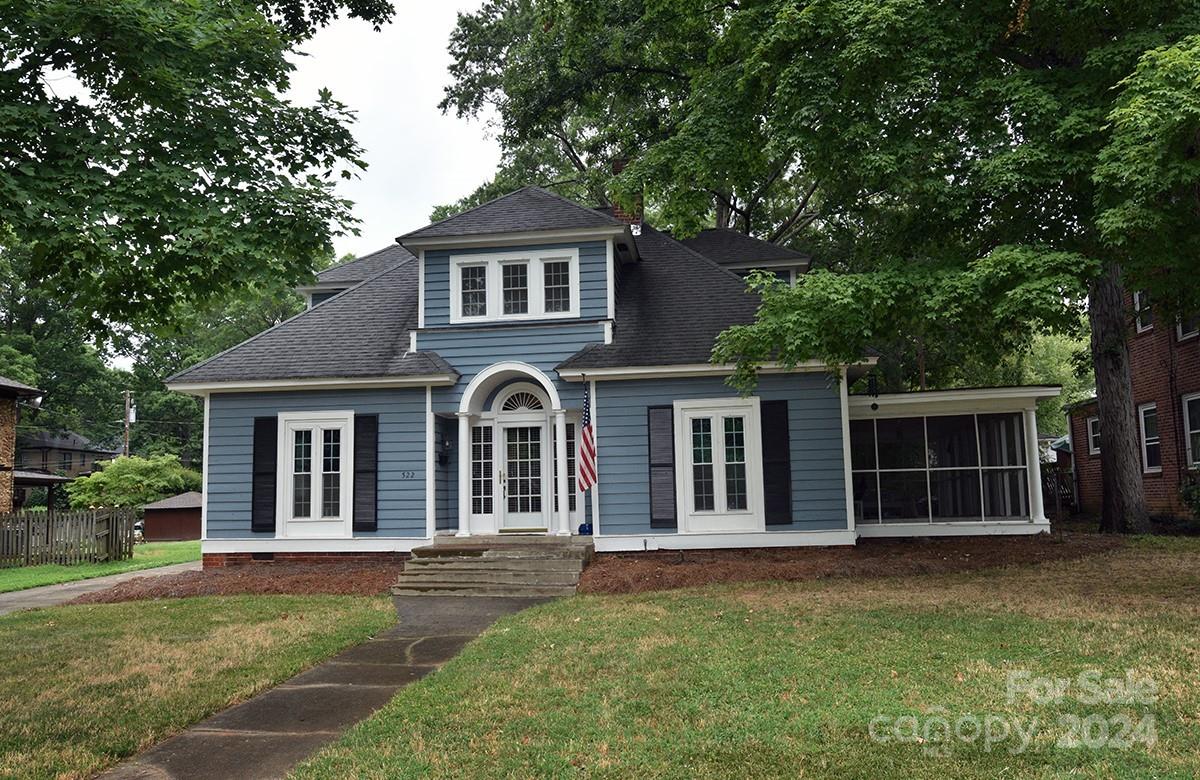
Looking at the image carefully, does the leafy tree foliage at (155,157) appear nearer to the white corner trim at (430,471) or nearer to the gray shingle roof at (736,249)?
the white corner trim at (430,471)

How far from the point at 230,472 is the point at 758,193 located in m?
16.2

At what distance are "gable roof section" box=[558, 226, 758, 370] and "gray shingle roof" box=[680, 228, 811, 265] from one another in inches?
60.0

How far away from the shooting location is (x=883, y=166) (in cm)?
1038

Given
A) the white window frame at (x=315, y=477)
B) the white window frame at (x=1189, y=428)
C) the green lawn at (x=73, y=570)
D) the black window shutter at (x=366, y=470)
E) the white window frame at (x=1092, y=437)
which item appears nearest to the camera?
the black window shutter at (x=366, y=470)

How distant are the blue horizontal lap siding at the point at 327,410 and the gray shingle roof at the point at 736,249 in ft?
24.2

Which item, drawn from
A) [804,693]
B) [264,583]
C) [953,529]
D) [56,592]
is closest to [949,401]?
[953,529]

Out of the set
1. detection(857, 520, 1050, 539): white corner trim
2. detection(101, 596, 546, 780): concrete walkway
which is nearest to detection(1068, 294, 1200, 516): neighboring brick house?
detection(857, 520, 1050, 539): white corner trim

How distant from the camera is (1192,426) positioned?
1908 cm

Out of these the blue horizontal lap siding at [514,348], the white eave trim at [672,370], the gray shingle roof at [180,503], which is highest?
the blue horizontal lap siding at [514,348]

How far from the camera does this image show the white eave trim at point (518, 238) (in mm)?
14586

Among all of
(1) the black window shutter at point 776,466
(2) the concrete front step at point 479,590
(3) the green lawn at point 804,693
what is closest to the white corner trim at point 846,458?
(1) the black window shutter at point 776,466

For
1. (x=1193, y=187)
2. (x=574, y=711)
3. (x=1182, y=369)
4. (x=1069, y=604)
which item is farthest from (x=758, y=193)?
(x=574, y=711)

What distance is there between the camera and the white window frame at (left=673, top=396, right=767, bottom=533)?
13883mm

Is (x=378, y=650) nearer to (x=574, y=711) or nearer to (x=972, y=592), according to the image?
(x=574, y=711)
